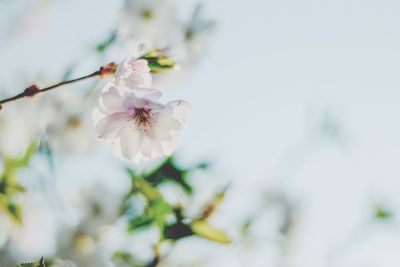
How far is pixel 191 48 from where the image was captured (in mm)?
1710

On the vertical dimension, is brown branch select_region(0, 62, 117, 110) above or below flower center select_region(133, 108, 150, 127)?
below

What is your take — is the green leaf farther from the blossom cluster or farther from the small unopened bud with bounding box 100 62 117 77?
the small unopened bud with bounding box 100 62 117 77

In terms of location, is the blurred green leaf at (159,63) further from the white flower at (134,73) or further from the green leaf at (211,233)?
the green leaf at (211,233)

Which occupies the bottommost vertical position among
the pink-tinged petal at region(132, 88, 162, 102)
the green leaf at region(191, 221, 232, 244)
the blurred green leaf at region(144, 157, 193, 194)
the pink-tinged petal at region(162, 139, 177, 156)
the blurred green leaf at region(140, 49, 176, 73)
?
the green leaf at region(191, 221, 232, 244)

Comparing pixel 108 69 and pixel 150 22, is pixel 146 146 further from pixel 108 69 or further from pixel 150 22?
pixel 150 22

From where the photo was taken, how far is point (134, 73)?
80 centimetres

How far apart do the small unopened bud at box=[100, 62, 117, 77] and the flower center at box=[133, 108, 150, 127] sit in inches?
5.6

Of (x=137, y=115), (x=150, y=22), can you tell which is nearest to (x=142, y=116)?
(x=137, y=115)

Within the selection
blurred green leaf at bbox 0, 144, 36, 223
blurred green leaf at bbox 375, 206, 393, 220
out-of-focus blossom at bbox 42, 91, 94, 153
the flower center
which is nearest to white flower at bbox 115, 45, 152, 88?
the flower center

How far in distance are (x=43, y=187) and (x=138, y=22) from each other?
68 centimetres

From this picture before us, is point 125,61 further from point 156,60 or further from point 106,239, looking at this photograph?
point 106,239

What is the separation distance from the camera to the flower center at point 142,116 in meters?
0.91

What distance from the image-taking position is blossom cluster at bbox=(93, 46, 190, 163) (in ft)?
2.62

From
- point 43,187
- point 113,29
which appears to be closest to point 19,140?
point 43,187
